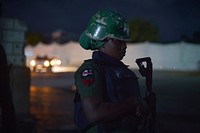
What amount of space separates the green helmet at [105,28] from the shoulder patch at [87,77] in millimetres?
232

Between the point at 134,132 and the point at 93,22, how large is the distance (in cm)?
68

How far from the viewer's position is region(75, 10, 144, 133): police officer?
204 cm

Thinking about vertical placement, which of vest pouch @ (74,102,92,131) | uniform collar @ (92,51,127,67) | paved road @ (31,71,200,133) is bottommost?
paved road @ (31,71,200,133)

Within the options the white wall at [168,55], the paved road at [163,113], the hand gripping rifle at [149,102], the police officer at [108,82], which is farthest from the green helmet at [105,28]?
the white wall at [168,55]

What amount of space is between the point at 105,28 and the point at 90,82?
34 centimetres

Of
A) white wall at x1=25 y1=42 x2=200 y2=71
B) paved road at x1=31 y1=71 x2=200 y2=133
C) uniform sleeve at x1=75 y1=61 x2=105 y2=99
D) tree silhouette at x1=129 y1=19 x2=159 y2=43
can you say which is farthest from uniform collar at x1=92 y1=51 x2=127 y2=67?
tree silhouette at x1=129 y1=19 x2=159 y2=43

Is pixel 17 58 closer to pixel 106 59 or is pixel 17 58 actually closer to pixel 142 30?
pixel 106 59

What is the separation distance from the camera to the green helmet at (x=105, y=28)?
218 centimetres

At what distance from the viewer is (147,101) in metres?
2.22

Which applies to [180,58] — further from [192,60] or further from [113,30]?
[113,30]

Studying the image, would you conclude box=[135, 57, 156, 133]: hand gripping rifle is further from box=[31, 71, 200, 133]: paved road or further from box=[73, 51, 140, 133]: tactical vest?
box=[31, 71, 200, 133]: paved road

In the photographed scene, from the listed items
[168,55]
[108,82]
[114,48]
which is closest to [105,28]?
[114,48]

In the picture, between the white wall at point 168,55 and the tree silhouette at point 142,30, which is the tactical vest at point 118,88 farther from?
the tree silhouette at point 142,30

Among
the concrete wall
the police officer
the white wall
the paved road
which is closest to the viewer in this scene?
the police officer
